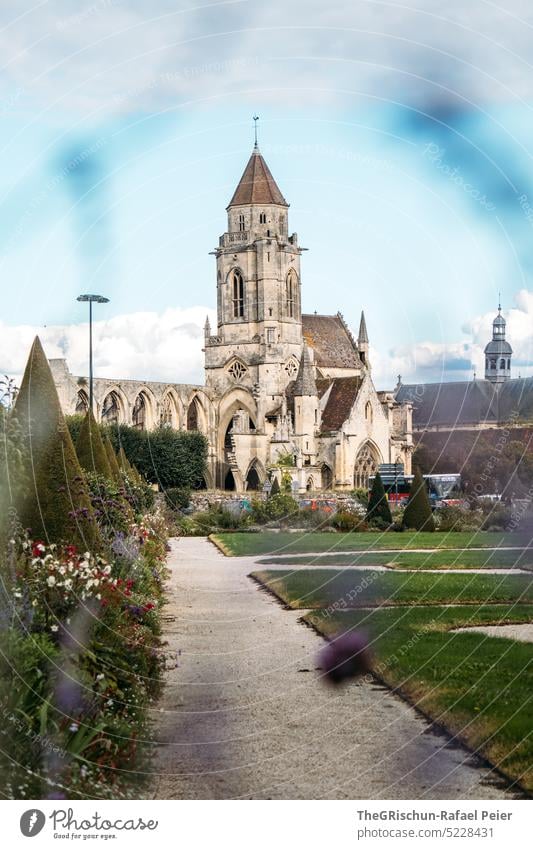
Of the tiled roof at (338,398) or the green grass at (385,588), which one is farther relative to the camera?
the tiled roof at (338,398)

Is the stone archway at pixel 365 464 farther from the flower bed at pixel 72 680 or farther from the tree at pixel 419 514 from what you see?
the flower bed at pixel 72 680

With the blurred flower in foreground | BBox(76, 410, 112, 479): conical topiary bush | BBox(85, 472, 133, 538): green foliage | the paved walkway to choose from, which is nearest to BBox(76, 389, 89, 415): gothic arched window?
BBox(76, 410, 112, 479): conical topiary bush

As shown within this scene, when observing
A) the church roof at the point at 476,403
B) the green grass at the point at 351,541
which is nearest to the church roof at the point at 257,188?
the church roof at the point at 476,403

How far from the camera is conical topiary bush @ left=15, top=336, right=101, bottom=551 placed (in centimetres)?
1359

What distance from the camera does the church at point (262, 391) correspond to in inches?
2544

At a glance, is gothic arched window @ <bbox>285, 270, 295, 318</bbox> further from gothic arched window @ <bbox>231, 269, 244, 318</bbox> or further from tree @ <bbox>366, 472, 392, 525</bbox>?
tree @ <bbox>366, 472, 392, 525</bbox>

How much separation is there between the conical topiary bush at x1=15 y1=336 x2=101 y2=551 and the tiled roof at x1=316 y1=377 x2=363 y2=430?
5123 centimetres

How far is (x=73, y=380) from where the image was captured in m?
62.9

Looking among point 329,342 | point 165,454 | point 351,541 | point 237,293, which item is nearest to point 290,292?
point 237,293

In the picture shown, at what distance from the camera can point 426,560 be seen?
982 inches

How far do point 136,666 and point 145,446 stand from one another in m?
46.6

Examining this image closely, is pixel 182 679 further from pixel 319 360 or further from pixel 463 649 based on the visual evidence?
pixel 319 360

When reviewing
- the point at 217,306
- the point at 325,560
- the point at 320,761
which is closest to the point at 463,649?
the point at 320,761

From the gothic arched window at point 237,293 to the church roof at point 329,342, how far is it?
5507mm
